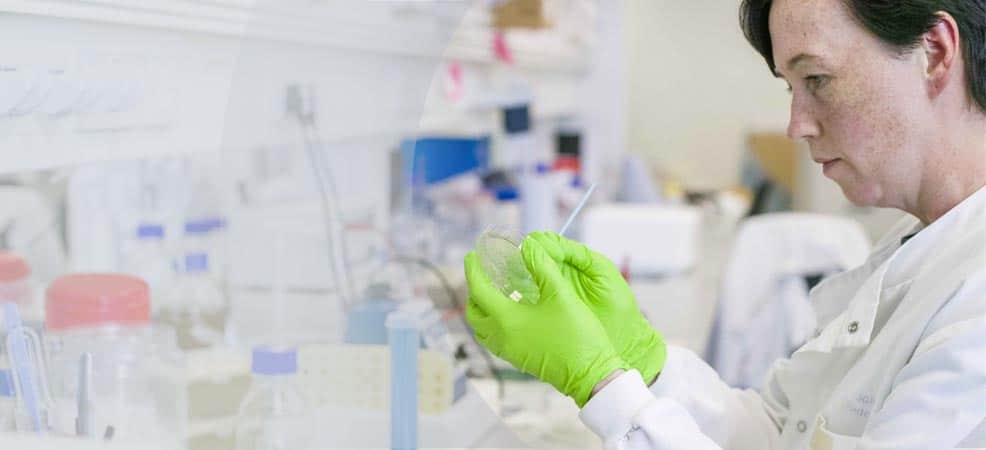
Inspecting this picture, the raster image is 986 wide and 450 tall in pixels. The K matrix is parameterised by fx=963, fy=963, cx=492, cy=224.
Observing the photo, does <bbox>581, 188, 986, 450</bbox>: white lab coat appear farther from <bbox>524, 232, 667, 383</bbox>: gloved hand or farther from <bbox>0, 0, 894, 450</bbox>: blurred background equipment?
<bbox>0, 0, 894, 450</bbox>: blurred background equipment

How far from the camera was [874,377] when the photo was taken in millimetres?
1165

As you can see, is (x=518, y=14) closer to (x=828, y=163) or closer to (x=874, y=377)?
(x=828, y=163)

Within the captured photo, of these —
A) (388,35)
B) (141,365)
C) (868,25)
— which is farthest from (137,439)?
(868,25)

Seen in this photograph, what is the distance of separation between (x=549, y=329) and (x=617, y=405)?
120 millimetres

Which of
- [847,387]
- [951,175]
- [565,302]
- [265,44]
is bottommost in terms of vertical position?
[847,387]

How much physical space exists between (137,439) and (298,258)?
0.55 m

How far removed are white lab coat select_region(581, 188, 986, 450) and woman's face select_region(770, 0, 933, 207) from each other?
0.09 meters

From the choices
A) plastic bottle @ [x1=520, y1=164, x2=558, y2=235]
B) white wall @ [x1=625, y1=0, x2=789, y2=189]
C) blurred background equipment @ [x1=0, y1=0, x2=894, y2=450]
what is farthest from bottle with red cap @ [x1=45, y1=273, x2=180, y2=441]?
white wall @ [x1=625, y1=0, x2=789, y2=189]

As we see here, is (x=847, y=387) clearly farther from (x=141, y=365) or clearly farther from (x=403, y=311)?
(x=141, y=365)

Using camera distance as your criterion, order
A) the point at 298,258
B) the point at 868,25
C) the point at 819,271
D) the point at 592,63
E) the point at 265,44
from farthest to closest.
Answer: the point at 592,63, the point at 819,271, the point at 298,258, the point at 265,44, the point at 868,25

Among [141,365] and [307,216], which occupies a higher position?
[307,216]

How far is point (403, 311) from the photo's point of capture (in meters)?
1.39

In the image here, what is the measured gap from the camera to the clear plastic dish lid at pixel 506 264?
119cm

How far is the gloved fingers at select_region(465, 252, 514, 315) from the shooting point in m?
1.18
